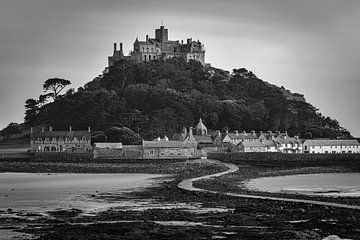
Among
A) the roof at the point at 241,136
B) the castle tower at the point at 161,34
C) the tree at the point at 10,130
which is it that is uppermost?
the castle tower at the point at 161,34

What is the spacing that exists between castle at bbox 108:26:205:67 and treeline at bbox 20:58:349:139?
393 centimetres

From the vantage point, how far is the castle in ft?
325

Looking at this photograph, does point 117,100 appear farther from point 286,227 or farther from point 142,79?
point 286,227

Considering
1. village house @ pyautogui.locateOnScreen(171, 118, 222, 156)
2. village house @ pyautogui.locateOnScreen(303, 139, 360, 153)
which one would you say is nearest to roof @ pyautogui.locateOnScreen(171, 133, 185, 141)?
village house @ pyautogui.locateOnScreen(171, 118, 222, 156)

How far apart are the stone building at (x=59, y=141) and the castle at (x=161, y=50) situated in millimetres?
31659

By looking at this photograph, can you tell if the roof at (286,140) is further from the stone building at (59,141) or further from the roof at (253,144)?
the stone building at (59,141)

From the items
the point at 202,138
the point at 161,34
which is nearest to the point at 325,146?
the point at 202,138

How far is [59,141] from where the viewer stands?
6850 centimetres

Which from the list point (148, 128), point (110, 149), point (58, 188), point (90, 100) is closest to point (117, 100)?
point (90, 100)

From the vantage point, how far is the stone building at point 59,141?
67.9 m

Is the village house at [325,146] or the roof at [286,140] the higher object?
the roof at [286,140]

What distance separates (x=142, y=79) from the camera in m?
90.8

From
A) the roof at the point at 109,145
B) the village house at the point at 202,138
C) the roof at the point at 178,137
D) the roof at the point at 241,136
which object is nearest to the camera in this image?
the roof at the point at 109,145

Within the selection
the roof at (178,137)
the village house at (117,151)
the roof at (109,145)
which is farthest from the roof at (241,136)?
the roof at (109,145)
